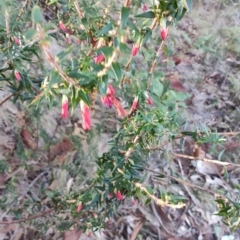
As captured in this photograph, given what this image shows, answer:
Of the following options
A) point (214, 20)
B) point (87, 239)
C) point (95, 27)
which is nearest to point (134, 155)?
point (95, 27)

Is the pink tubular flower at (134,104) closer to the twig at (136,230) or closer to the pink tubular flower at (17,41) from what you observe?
the pink tubular flower at (17,41)

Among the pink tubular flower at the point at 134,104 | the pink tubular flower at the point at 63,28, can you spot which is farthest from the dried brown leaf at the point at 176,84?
the pink tubular flower at the point at 134,104

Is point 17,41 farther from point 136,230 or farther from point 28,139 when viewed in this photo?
point 136,230

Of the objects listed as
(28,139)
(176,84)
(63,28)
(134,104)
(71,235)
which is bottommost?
(176,84)

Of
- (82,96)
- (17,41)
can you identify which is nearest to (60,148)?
(17,41)

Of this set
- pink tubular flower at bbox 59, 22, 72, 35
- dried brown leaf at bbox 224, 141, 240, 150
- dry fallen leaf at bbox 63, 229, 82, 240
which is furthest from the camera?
dried brown leaf at bbox 224, 141, 240, 150

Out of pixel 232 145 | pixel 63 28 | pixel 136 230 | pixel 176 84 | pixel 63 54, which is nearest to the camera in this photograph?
pixel 63 54

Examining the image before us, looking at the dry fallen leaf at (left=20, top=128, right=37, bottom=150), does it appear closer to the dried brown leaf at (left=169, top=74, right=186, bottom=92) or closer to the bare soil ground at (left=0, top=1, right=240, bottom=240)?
the bare soil ground at (left=0, top=1, right=240, bottom=240)

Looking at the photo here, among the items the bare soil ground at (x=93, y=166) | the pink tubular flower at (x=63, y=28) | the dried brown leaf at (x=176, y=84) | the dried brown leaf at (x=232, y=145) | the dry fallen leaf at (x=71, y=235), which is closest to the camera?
the pink tubular flower at (x=63, y=28)

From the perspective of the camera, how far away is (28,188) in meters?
1.96

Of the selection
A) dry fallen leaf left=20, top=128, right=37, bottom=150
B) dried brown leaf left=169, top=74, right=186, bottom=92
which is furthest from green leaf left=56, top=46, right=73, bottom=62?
dried brown leaf left=169, top=74, right=186, bottom=92

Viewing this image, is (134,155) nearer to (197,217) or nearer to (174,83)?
(197,217)

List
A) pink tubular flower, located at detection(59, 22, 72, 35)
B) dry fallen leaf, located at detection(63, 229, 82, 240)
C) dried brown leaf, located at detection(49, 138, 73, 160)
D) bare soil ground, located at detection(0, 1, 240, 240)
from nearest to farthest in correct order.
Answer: pink tubular flower, located at detection(59, 22, 72, 35), dry fallen leaf, located at detection(63, 229, 82, 240), bare soil ground, located at detection(0, 1, 240, 240), dried brown leaf, located at detection(49, 138, 73, 160)

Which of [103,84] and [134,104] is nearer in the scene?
[103,84]
